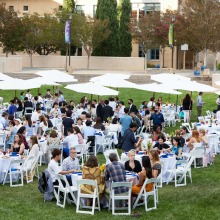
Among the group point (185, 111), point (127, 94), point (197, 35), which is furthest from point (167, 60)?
point (185, 111)

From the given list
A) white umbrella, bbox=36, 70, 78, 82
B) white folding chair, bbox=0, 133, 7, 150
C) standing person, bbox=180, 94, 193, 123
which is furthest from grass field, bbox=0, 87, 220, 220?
white umbrella, bbox=36, 70, 78, 82

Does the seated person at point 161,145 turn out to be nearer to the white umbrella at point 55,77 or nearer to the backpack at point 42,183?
the backpack at point 42,183

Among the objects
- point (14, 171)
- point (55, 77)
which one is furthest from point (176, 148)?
point (55, 77)

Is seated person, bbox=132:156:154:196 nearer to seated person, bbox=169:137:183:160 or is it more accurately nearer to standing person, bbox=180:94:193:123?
seated person, bbox=169:137:183:160

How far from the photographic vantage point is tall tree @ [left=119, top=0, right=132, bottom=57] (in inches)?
2665

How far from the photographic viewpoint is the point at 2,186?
16562mm

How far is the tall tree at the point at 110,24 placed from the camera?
66.6m

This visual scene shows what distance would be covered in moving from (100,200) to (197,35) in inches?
1545

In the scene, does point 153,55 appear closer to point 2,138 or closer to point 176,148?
point 2,138

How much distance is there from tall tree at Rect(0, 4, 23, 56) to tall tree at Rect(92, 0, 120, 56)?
874cm

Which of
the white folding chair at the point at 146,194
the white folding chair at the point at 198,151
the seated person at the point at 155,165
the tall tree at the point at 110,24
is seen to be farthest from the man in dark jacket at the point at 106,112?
the tall tree at the point at 110,24

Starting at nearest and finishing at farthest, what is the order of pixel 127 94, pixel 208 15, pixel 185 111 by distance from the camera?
pixel 185 111 < pixel 127 94 < pixel 208 15

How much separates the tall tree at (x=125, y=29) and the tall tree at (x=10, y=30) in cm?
1079

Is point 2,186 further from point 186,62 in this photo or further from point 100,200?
point 186,62
